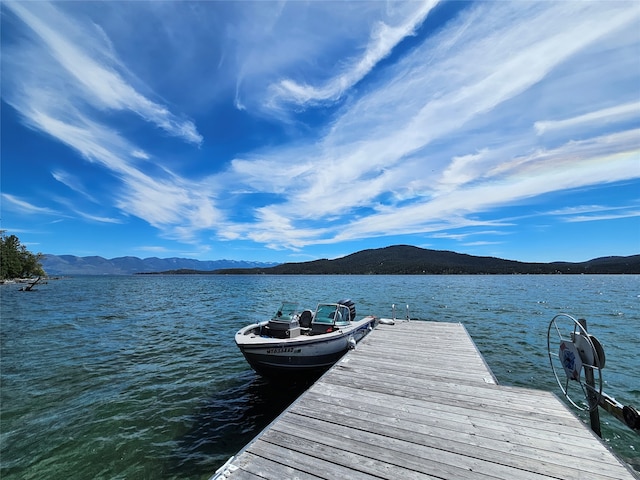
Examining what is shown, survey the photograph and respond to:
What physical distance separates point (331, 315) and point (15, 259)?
395 ft

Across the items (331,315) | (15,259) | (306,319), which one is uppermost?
(15,259)

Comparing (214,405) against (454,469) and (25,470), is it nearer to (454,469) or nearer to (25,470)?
(25,470)

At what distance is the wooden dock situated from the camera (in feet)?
12.3

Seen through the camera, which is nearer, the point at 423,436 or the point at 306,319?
the point at 423,436

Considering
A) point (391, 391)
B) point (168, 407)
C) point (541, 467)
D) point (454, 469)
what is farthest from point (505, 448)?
point (168, 407)

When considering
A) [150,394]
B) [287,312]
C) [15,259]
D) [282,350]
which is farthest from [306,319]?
[15,259]

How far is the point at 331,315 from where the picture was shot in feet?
42.7

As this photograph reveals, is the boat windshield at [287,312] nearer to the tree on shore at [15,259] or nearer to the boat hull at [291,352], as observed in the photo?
the boat hull at [291,352]

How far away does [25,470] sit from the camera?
6.35 metres

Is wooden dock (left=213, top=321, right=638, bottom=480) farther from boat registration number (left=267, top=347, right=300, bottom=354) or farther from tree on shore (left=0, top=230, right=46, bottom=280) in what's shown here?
tree on shore (left=0, top=230, right=46, bottom=280)

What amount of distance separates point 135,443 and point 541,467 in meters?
8.46

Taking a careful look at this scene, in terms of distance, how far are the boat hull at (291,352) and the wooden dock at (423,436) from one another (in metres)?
3.16

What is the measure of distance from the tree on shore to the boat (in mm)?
115063

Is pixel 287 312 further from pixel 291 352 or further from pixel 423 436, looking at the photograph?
pixel 423 436
